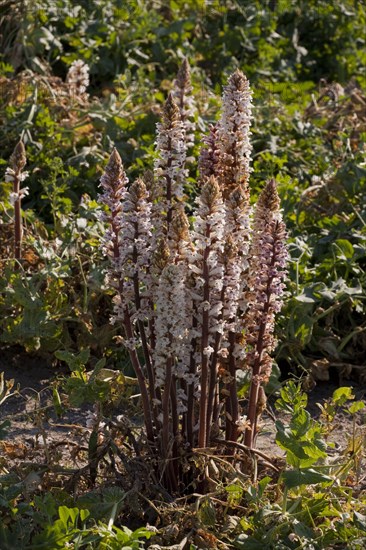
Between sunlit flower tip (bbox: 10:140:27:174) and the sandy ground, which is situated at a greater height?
sunlit flower tip (bbox: 10:140:27:174)

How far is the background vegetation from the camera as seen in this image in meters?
4.82

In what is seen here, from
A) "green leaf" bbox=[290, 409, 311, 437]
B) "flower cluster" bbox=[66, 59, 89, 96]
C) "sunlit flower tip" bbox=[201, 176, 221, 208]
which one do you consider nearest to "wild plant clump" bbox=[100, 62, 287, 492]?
"sunlit flower tip" bbox=[201, 176, 221, 208]

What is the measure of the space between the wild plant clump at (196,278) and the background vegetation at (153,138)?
26 centimetres

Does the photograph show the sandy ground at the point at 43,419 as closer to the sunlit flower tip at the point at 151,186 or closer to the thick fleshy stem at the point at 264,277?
the thick fleshy stem at the point at 264,277

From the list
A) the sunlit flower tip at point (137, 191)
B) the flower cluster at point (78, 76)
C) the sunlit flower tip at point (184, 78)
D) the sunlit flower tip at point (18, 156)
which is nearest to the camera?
the sunlit flower tip at point (137, 191)

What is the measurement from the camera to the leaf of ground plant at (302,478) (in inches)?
127

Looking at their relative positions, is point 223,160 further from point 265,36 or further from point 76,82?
point 265,36

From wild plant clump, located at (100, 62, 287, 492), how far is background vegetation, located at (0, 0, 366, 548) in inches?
10.2

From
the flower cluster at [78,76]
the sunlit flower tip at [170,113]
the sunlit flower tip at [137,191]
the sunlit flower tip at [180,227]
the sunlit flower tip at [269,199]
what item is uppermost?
the sunlit flower tip at [170,113]

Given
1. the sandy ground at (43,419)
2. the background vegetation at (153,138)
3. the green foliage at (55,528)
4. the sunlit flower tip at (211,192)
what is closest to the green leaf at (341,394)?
the sandy ground at (43,419)

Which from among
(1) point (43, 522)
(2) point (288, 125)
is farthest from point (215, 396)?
(2) point (288, 125)

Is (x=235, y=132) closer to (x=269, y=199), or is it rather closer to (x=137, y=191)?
(x=269, y=199)

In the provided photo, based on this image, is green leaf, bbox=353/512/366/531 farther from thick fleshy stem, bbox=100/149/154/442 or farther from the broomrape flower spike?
the broomrape flower spike

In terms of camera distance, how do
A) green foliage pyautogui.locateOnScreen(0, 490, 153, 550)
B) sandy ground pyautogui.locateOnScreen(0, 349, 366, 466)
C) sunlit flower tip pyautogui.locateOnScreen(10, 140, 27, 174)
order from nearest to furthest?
green foliage pyautogui.locateOnScreen(0, 490, 153, 550)
sandy ground pyautogui.locateOnScreen(0, 349, 366, 466)
sunlit flower tip pyautogui.locateOnScreen(10, 140, 27, 174)
